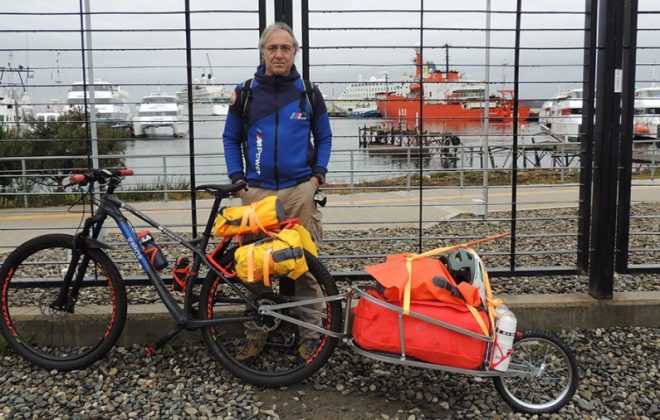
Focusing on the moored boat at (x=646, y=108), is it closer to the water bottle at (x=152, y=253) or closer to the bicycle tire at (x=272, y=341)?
the bicycle tire at (x=272, y=341)

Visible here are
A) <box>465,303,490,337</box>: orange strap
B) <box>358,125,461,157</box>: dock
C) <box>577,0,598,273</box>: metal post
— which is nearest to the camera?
<box>465,303,490,337</box>: orange strap

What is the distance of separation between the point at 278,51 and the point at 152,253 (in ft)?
4.74

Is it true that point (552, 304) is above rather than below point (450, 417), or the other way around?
above

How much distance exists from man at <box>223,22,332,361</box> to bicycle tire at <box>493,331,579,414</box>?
1.17m

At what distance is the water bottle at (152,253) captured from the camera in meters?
3.67

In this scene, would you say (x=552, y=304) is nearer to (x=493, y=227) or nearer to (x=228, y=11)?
(x=228, y=11)

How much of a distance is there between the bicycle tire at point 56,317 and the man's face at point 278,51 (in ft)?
5.18

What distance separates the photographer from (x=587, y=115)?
4.25 metres

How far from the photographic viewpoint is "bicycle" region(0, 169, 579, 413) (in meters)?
3.29

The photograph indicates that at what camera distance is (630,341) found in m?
4.07

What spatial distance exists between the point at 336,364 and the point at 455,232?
181 inches

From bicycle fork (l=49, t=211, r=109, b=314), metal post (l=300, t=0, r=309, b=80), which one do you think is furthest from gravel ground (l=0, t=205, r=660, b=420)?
metal post (l=300, t=0, r=309, b=80)

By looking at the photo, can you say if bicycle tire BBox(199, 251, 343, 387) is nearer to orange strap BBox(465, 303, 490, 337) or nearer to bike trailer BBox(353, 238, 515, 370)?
bike trailer BBox(353, 238, 515, 370)

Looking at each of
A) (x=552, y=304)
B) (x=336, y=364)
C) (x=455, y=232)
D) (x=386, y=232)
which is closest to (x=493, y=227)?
(x=455, y=232)
